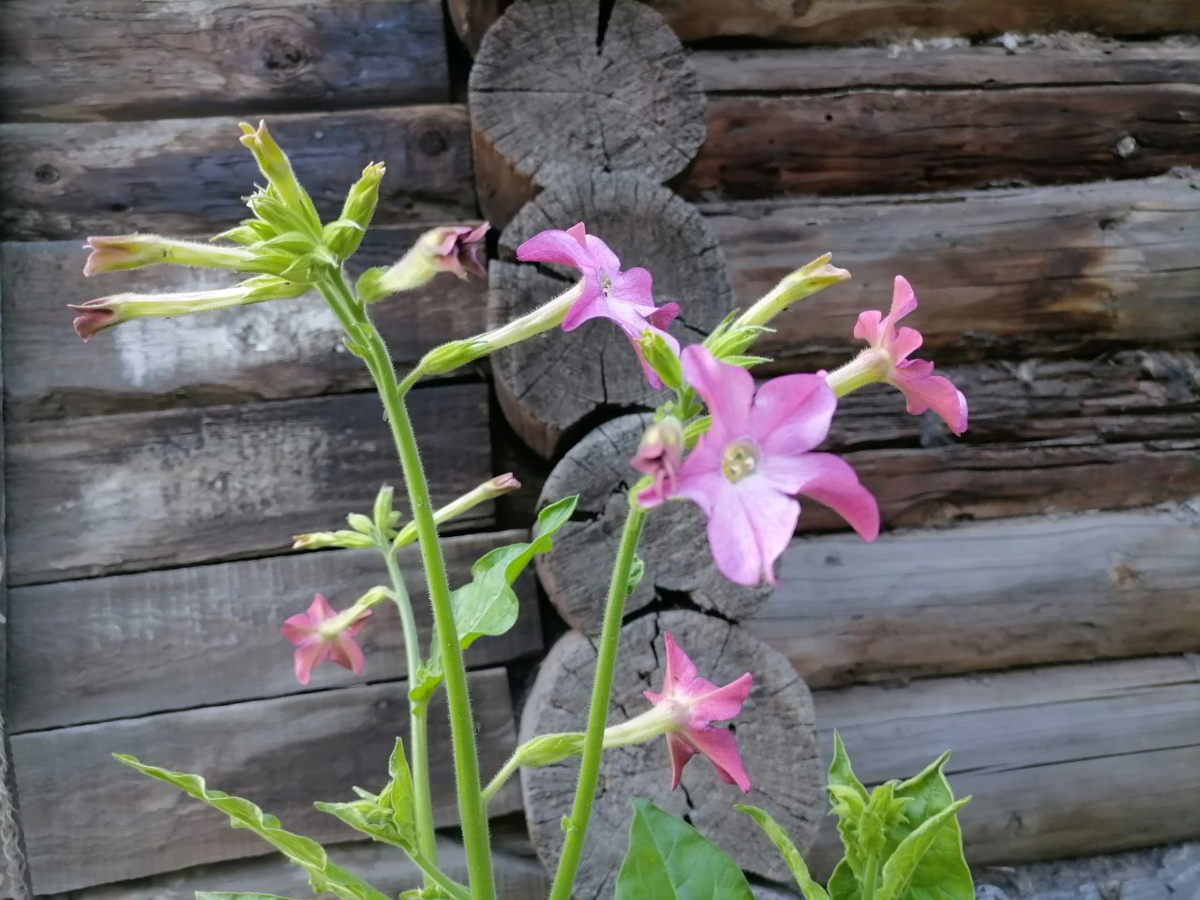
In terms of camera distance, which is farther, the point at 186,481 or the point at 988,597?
the point at 988,597

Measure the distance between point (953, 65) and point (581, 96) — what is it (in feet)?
2.28

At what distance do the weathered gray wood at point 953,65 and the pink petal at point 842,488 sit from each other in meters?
1.08

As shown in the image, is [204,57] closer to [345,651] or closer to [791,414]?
[345,651]

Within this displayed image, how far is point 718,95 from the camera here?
1.31m

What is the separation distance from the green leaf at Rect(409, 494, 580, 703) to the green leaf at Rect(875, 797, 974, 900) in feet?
0.84

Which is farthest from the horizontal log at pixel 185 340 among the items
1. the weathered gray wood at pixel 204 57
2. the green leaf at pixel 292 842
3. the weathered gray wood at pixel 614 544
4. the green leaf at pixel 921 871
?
the green leaf at pixel 921 871

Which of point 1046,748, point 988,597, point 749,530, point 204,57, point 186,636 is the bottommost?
point 1046,748

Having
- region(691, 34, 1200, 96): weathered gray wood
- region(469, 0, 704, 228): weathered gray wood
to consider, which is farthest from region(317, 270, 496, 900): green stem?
region(691, 34, 1200, 96): weathered gray wood

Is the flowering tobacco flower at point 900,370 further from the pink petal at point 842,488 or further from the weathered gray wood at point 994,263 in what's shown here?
the weathered gray wood at point 994,263

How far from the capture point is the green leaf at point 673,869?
515mm

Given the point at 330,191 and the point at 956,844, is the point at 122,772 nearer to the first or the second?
the point at 330,191

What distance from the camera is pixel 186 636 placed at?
1.09 meters

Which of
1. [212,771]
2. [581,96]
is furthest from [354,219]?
[212,771]

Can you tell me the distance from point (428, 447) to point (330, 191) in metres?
0.37
